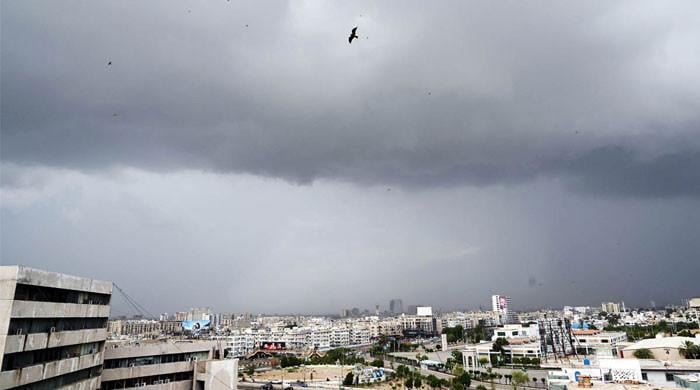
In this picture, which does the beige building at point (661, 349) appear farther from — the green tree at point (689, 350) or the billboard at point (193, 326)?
the billboard at point (193, 326)

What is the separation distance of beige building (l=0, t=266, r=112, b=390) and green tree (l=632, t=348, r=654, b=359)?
56949mm

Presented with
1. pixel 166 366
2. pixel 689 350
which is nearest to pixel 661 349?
pixel 689 350

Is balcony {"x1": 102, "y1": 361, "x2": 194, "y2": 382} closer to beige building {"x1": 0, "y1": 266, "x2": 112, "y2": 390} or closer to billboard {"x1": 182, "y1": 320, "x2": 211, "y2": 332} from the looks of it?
beige building {"x1": 0, "y1": 266, "x2": 112, "y2": 390}

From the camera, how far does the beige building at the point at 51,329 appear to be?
82.3ft

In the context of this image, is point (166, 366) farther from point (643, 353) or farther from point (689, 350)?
point (689, 350)

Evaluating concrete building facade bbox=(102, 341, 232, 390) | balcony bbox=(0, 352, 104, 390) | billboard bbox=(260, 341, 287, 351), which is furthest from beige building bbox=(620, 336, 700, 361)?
billboard bbox=(260, 341, 287, 351)

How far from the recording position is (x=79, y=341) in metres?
32.9

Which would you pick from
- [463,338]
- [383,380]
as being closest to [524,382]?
[383,380]

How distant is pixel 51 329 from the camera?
1148 inches

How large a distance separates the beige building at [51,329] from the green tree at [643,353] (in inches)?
2242

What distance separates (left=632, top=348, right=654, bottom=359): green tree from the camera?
5131 centimetres

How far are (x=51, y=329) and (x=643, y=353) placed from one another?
5960cm

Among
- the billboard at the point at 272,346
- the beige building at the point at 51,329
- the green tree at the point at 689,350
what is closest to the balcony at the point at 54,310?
the beige building at the point at 51,329

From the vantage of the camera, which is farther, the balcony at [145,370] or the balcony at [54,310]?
the balcony at [145,370]
